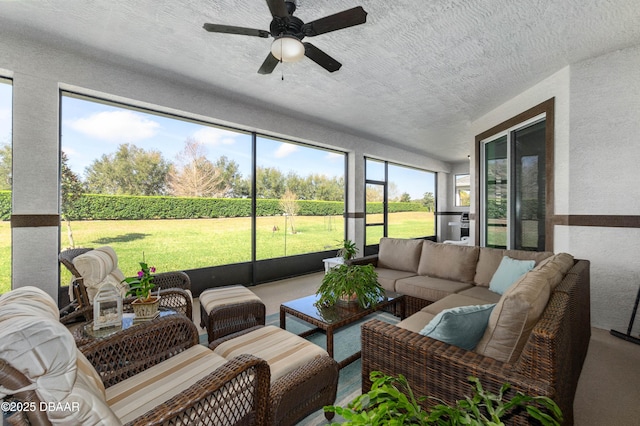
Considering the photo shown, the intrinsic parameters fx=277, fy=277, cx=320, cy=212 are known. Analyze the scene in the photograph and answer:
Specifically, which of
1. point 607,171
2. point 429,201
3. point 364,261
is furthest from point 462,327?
point 429,201

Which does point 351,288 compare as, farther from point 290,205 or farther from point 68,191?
point 68,191

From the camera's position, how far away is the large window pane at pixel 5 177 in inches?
109

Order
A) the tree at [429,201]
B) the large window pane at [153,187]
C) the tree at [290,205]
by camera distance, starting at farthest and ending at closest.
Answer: the tree at [429,201], the tree at [290,205], the large window pane at [153,187]

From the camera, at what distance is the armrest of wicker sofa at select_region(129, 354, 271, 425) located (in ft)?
3.06

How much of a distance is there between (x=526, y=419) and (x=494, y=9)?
278cm

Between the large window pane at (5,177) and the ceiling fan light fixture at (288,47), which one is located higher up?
the ceiling fan light fixture at (288,47)

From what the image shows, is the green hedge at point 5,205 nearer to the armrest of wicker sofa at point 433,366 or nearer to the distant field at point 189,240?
the distant field at point 189,240

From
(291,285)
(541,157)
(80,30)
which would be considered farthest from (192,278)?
(541,157)

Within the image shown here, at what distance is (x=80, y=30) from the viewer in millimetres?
2543

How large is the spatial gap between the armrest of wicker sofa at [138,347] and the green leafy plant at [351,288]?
1.09 meters

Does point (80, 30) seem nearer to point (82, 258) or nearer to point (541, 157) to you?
point (82, 258)

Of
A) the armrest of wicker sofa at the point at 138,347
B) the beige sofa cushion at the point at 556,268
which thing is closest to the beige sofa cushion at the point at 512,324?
the beige sofa cushion at the point at 556,268

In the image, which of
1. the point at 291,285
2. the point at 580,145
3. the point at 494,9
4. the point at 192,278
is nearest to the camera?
the point at 494,9

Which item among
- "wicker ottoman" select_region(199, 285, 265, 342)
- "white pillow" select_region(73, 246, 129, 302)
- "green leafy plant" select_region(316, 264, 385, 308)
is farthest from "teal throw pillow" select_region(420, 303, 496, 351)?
"white pillow" select_region(73, 246, 129, 302)
